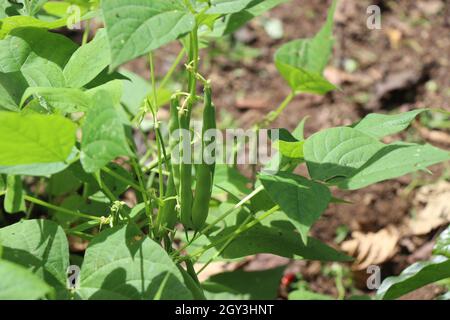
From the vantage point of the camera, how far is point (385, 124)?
1.40 meters

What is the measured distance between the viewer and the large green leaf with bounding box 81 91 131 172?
107cm

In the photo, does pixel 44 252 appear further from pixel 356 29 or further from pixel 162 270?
pixel 356 29

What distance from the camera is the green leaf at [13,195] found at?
1342 millimetres

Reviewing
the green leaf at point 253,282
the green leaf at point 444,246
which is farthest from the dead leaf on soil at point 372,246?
the green leaf at point 444,246

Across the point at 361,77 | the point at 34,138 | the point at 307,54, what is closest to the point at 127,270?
the point at 34,138

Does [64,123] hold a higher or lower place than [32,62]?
lower

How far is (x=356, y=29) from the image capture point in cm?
314

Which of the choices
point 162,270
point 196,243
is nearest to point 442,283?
point 196,243

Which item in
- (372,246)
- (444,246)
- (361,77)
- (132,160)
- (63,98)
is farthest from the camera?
(361,77)

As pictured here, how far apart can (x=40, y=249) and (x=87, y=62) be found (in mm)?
402

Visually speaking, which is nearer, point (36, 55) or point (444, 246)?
point (36, 55)

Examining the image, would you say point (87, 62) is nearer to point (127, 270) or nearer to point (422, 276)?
point (127, 270)

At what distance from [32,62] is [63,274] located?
48cm

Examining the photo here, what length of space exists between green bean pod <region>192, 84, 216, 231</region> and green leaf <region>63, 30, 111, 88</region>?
0.77 ft
